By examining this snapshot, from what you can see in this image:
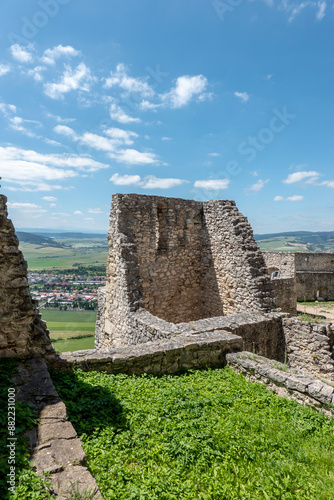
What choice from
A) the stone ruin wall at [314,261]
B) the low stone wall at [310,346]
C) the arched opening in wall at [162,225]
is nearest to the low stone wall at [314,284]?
the stone ruin wall at [314,261]

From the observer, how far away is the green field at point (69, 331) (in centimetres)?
2208

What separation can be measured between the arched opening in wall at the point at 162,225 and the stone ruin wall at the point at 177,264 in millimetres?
39

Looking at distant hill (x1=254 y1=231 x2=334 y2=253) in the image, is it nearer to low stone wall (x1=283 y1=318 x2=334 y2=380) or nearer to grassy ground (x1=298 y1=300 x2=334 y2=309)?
grassy ground (x1=298 y1=300 x2=334 y2=309)

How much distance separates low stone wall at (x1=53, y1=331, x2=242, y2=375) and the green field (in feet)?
49.0

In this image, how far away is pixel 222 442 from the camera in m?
3.66

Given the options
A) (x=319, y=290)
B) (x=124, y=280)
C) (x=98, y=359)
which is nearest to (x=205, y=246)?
(x=124, y=280)

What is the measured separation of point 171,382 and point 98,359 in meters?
1.43

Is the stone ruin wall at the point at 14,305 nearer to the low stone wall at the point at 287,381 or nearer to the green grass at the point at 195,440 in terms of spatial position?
the green grass at the point at 195,440

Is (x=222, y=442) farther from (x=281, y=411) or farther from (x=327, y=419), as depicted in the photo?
(x=327, y=419)

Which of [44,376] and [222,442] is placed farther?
[44,376]

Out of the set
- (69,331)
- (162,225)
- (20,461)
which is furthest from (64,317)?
(20,461)

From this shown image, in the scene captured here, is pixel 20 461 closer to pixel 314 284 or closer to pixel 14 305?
pixel 14 305

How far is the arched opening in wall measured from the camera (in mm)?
10977

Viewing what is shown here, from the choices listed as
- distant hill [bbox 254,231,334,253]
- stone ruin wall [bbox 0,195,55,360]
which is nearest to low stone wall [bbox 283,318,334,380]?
stone ruin wall [bbox 0,195,55,360]
